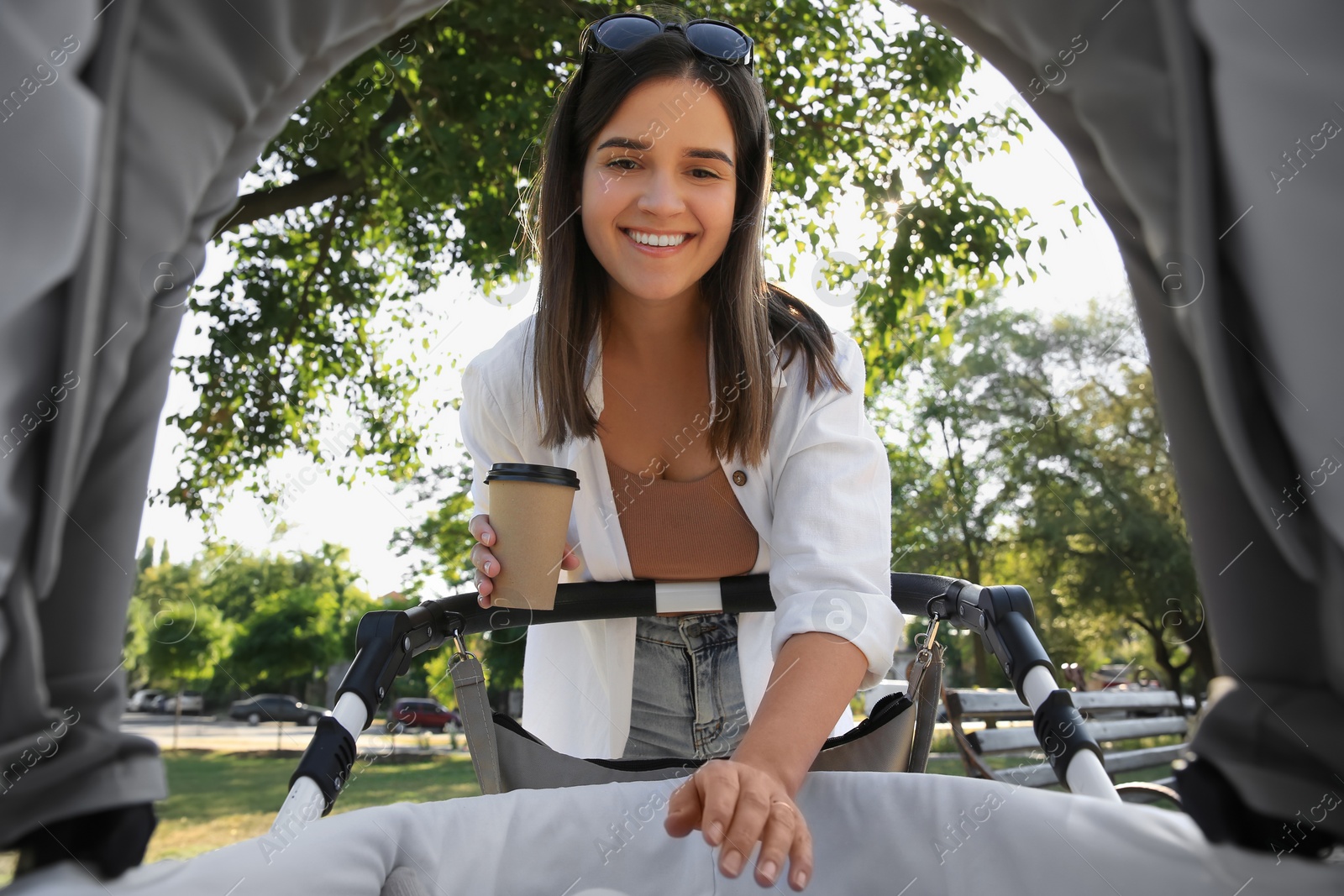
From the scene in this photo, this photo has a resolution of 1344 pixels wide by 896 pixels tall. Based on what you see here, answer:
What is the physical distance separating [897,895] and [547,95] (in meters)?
4.66

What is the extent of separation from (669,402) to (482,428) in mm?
339

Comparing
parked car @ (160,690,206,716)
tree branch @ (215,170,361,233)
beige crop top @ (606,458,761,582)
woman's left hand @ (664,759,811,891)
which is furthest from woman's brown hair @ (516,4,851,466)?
parked car @ (160,690,206,716)

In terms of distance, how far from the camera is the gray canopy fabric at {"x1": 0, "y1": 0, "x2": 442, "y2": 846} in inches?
25.2

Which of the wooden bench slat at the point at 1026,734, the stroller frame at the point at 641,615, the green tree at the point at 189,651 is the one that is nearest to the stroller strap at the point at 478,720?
the stroller frame at the point at 641,615

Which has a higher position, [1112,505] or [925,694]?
[925,694]

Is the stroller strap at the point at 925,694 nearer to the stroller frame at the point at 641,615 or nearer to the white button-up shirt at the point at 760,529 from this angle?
the stroller frame at the point at 641,615

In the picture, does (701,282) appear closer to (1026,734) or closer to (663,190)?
(663,190)

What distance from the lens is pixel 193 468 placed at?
21.2 ft

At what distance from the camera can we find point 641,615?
165 centimetres

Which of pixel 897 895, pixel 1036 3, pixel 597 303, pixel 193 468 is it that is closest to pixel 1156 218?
pixel 1036 3

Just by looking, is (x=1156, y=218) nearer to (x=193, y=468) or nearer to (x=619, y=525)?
(x=619, y=525)

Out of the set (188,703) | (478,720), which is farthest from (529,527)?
(188,703)

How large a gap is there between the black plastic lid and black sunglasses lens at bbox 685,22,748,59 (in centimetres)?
82

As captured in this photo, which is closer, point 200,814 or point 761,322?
point 761,322
